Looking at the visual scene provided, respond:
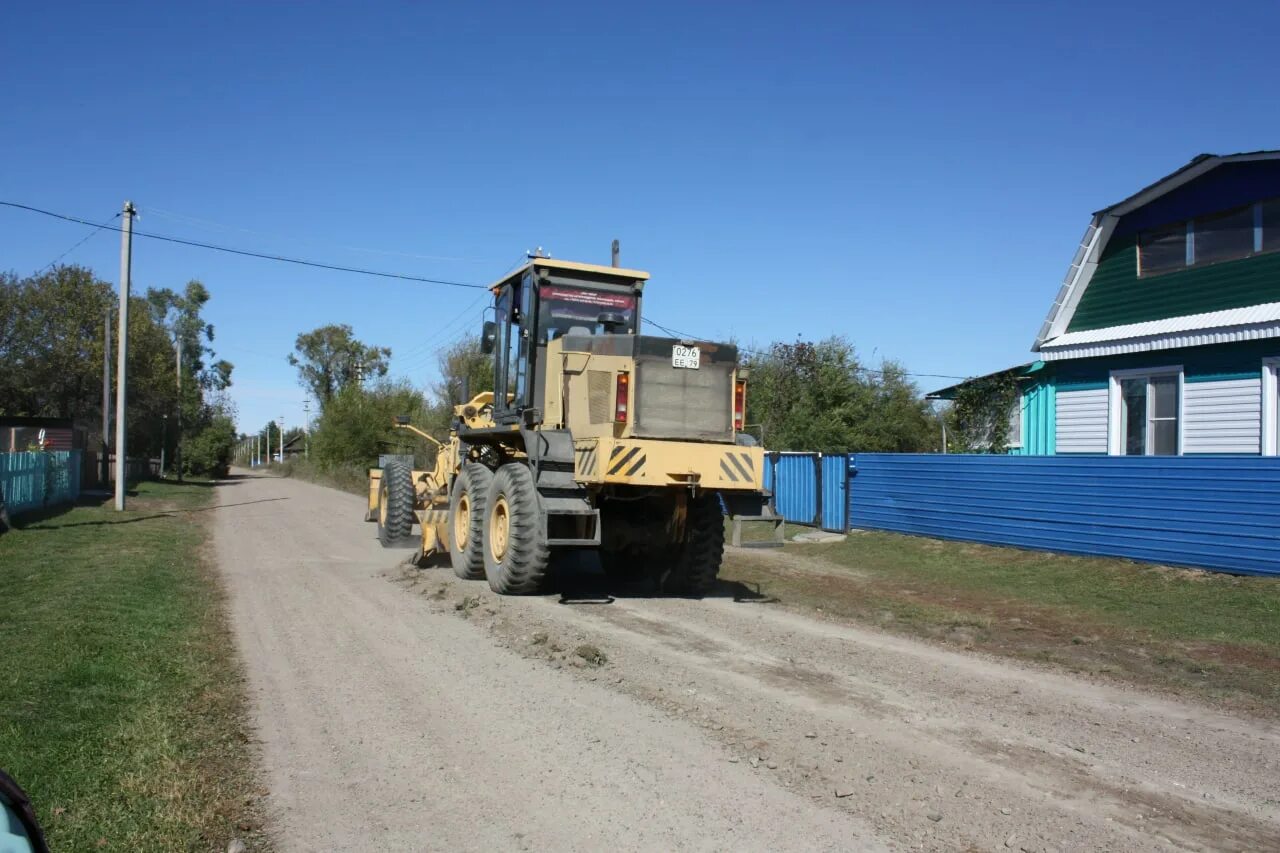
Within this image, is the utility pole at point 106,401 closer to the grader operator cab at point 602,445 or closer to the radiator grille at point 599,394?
the grader operator cab at point 602,445

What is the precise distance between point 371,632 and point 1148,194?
15.1 meters

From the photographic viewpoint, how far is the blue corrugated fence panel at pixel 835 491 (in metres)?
20.8

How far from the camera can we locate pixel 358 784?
17.0 ft

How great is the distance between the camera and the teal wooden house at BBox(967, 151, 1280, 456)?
50.6ft

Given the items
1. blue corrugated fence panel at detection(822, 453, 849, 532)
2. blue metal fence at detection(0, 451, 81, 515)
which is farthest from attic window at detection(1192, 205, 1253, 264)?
blue metal fence at detection(0, 451, 81, 515)

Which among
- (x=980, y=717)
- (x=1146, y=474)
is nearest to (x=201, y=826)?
(x=980, y=717)

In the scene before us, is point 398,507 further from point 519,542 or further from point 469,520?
point 519,542

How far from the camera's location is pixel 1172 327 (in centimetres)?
1633

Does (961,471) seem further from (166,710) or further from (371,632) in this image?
(166,710)

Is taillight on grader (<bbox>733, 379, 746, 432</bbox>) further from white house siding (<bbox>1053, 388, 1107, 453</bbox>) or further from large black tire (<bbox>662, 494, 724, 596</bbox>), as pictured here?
white house siding (<bbox>1053, 388, 1107, 453</bbox>)

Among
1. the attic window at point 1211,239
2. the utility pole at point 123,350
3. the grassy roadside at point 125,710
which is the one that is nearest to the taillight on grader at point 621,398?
the grassy roadside at point 125,710

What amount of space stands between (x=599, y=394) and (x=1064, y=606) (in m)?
6.30

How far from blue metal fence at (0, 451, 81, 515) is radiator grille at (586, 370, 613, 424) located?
15.1m

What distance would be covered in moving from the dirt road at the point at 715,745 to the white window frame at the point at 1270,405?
9.26 m
